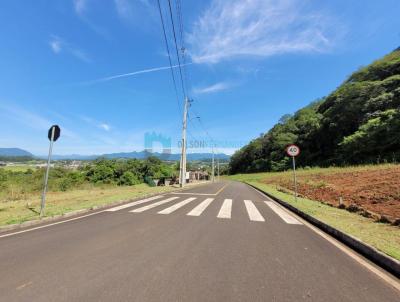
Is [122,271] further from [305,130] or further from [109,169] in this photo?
[305,130]

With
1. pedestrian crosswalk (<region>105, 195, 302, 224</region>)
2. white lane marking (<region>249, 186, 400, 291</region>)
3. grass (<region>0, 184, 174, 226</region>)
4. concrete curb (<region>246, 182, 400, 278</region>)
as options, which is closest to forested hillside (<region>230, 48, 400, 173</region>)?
pedestrian crosswalk (<region>105, 195, 302, 224</region>)

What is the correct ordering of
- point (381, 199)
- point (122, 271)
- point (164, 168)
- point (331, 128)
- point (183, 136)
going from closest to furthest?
point (122, 271) < point (381, 199) < point (183, 136) < point (331, 128) < point (164, 168)

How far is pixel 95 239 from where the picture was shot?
5762 millimetres

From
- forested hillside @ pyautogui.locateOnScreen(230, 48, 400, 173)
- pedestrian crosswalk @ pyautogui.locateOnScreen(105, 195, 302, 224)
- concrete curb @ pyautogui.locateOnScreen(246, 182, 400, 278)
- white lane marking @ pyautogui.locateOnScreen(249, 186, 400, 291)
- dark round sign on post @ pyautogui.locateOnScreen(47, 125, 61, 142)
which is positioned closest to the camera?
white lane marking @ pyautogui.locateOnScreen(249, 186, 400, 291)

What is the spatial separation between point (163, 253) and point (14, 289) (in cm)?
227

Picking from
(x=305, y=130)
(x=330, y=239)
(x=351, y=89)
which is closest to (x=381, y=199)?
(x=330, y=239)

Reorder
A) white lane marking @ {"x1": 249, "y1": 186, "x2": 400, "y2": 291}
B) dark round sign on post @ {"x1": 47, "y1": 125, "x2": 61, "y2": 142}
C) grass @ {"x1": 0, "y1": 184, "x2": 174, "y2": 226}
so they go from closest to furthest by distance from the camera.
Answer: white lane marking @ {"x1": 249, "y1": 186, "x2": 400, "y2": 291}
grass @ {"x1": 0, "y1": 184, "x2": 174, "y2": 226}
dark round sign on post @ {"x1": 47, "y1": 125, "x2": 61, "y2": 142}

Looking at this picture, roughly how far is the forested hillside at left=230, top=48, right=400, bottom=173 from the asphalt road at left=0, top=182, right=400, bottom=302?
3265cm

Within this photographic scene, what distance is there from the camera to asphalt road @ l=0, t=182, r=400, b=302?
3.24 m

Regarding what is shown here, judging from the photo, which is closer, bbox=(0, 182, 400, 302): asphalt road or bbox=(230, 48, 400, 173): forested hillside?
bbox=(0, 182, 400, 302): asphalt road

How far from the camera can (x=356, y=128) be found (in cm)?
5412

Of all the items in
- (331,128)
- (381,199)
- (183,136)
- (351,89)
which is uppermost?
(351,89)

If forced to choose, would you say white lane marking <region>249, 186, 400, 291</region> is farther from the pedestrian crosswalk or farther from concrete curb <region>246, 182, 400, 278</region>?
the pedestrian crosswalk

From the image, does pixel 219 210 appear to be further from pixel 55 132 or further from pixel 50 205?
pixel 50 205
